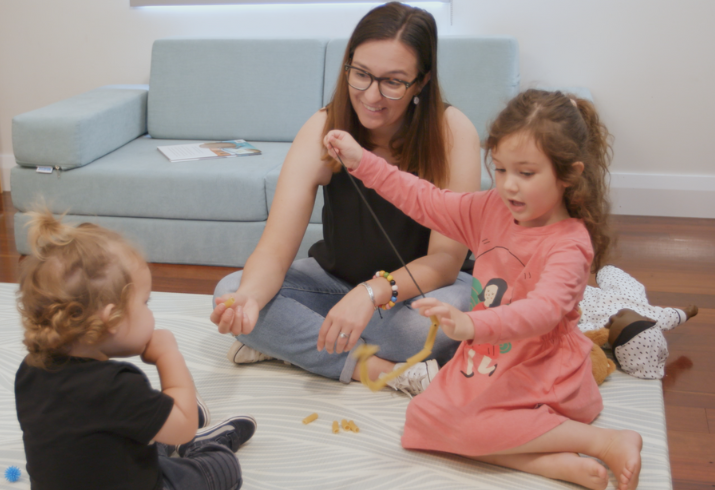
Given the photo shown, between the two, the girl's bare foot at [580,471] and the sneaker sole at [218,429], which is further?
the sneaker sole at [218,429]

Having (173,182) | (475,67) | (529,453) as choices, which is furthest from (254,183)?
(529,453)

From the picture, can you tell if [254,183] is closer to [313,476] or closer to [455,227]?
[455,227]

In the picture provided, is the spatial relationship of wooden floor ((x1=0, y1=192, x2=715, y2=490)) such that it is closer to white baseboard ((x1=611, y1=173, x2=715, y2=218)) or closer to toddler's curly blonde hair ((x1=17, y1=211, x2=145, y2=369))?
white baseboard ((x1=611, y1=173, x2=715, y2=218))

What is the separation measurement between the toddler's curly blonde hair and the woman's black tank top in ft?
2.47

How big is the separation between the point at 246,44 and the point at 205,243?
36.6 inches

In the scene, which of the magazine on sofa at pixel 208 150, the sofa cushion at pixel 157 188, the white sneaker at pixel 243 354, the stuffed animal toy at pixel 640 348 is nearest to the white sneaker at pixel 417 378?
the white sneaker at pixel 243 354

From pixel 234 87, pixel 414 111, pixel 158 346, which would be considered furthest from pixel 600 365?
pixel 234 87

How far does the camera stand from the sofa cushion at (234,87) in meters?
2.70

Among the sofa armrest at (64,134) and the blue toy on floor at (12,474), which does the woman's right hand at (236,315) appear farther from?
the sofa armrest at (64,134)

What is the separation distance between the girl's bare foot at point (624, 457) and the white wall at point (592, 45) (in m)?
1.91

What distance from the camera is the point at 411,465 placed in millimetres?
1291

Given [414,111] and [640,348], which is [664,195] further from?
[414,111]

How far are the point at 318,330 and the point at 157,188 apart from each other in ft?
3.65

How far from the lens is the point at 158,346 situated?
3.44 feet
